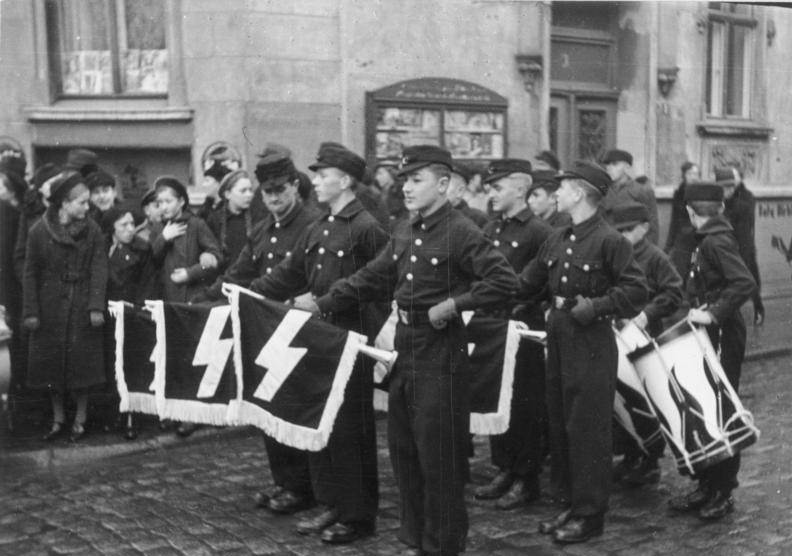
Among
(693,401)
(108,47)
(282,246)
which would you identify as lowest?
(693,401)

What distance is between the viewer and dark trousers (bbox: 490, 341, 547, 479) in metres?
6.36

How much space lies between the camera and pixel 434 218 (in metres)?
5.18

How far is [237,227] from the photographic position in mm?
8211

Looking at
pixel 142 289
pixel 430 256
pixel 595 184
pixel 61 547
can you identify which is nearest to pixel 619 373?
pixel 595 184

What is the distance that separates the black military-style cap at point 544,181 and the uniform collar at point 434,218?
75.1 inches

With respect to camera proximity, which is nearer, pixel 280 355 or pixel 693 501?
pixel 280 355

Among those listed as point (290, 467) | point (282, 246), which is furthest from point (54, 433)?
point (282, 246)

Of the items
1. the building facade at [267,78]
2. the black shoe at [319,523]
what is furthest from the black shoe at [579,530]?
the building facade at [267,78]

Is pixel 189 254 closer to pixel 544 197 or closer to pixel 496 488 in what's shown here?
pixel 544 197

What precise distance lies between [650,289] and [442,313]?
5.70 ft

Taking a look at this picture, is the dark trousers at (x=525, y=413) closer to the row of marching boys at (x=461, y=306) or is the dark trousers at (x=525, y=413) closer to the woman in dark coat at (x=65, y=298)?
the row of marching boys at (x=461, y=306)

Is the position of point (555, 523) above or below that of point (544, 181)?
below

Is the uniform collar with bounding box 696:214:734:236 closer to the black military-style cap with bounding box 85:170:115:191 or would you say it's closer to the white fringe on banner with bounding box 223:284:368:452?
the white fringe on banner with bounding box 223:284:368:452

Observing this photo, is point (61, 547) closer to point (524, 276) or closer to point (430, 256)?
point (430, 256)
